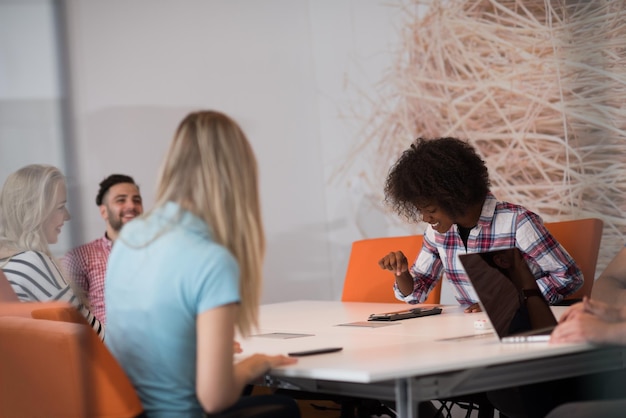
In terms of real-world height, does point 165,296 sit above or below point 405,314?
above

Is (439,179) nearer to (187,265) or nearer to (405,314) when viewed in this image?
(405,314)

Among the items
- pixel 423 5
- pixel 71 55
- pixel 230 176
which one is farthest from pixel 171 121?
pixel 230 176

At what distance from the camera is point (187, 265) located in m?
1.81

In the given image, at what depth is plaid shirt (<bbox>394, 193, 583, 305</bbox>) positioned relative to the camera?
116 inches

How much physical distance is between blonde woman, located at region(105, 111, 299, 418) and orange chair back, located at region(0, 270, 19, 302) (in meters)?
0.61

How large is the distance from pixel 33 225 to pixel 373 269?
1642 mm

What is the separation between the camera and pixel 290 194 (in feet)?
19.5

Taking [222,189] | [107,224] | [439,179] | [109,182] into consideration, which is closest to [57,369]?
[222,189]

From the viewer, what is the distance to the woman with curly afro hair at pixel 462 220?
9.70 ft

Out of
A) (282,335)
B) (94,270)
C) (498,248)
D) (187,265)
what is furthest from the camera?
(94,270)

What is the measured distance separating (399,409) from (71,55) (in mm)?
2089

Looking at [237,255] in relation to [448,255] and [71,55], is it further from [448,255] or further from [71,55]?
[71,55]

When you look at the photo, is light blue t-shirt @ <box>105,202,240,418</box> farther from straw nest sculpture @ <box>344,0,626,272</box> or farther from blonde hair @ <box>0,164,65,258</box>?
straw nest sculpture @ <box>344,0,626,272</box>

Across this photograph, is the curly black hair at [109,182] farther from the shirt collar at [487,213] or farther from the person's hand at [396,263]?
the shirt collar at [487,213]
